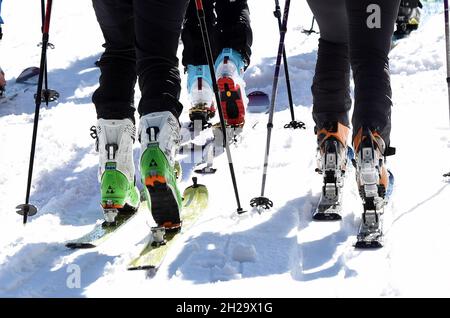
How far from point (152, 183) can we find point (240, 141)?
2360 millimetres

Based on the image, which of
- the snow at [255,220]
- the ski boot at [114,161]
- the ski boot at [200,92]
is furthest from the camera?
the ski boot at [200,92]

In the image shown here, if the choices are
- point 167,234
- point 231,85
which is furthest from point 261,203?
point 231,85

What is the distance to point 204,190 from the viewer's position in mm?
4996

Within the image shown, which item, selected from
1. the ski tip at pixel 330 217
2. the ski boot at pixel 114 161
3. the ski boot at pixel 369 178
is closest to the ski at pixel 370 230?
the ski boot at pixel 369 178

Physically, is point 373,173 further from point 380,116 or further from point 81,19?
point 81,19

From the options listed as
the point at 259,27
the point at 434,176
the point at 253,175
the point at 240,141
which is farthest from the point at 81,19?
the point at 434,176

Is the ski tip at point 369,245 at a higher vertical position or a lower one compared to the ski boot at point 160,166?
lower

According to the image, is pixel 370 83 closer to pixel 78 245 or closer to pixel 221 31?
pixel 78 245

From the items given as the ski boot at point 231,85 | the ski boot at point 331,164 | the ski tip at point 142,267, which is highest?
the ski boot at point 231,85

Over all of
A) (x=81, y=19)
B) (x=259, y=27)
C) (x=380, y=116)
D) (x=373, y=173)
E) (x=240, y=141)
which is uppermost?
(x=81, y=19)

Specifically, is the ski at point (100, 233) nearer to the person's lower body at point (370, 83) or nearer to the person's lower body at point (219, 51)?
the person's lower body at point (370, 83)

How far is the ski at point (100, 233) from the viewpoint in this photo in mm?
4348

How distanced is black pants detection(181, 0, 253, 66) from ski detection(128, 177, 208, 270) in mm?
1692

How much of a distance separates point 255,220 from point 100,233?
2.82ft
